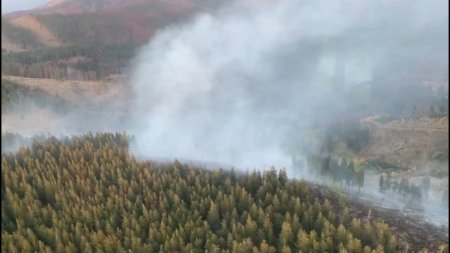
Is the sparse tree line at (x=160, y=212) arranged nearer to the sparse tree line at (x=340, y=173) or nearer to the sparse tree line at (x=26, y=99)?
the sparse tree line at (x=340, y=173)

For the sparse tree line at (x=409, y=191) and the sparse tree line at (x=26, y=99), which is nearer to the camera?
the sparse tree line at (x=409, y=191)

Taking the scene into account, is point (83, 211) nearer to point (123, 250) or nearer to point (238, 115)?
point (123, 250)

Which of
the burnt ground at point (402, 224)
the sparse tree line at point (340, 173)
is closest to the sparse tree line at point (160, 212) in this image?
the burnt ground at point (402, 224)

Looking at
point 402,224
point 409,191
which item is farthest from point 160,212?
point 409,191

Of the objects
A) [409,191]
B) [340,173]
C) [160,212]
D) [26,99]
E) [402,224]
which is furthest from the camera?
[26,99]

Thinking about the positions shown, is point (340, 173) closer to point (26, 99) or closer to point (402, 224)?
point (402, 224)

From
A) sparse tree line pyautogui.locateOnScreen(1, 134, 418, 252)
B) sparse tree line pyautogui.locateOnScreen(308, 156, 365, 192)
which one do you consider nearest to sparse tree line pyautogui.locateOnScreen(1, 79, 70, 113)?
sparse tree line pyautogui.locateOnScreen(1, 134, 418, 252)
